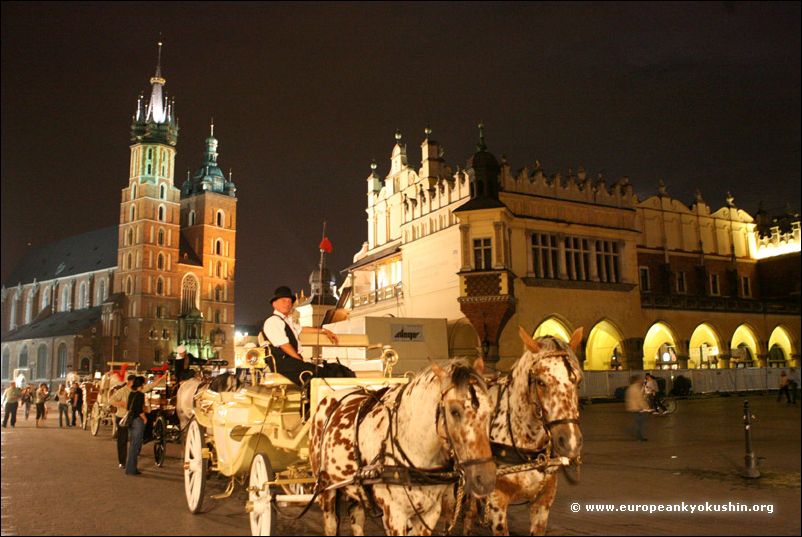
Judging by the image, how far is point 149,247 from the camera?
91812 mm

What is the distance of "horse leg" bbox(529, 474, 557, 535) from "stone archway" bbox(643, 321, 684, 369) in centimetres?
3345

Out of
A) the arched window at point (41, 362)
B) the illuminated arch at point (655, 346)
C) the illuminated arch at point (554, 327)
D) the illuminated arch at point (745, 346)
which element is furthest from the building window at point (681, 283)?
the arched window at point (41, 362)

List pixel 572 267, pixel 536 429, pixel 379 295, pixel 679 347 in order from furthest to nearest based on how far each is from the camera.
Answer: pixel 379 295 < pixel 679 347 < pixel 572 267 < pixel 536 429

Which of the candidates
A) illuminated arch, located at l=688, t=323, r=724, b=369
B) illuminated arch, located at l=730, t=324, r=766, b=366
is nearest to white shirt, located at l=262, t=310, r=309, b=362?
illuminated arch, located at l=688, t=323, r=724, b=369

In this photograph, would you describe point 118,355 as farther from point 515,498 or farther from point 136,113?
point 515,498

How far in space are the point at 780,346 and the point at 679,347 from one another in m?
11.4

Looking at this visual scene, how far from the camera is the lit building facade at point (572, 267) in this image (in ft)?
98.3

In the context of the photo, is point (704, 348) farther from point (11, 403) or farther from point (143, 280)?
point (143, 280)

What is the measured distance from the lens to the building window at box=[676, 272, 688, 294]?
3859 cm

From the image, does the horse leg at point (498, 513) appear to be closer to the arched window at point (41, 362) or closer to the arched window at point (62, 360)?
the arched window at point (62, 360)

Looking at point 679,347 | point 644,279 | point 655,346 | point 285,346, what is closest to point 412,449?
point 285,346

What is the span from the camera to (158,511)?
8.18m

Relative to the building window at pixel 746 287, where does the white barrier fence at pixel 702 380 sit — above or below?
below

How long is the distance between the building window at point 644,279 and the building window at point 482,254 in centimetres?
1211
